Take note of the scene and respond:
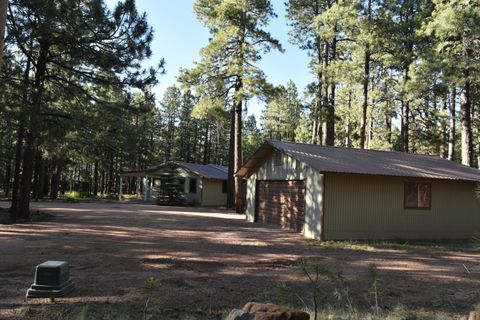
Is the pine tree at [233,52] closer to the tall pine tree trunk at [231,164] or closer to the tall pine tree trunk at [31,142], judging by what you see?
the tall pine tree trunk at [231,164]

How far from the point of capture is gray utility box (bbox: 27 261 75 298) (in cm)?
600

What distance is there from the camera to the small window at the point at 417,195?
15.4 metres

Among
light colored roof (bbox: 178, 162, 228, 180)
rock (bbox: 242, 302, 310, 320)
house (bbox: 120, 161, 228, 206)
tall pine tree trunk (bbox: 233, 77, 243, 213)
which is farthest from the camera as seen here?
house (bbox: 120, 161, 228, 206)

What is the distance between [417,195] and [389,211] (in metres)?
1.43

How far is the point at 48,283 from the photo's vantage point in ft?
20.0

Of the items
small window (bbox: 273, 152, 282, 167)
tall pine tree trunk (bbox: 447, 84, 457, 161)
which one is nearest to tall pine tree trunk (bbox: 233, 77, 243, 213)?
small window (bbox: 273, 152, 282, 167)

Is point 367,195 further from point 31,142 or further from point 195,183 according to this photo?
point 195,183

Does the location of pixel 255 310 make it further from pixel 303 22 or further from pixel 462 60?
pixel 303 22

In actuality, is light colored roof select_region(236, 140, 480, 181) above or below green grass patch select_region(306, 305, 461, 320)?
above

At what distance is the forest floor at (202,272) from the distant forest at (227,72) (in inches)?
171

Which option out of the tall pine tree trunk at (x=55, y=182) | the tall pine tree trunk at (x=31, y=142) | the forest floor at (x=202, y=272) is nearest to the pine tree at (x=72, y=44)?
the tall pine tree trunk at (x=31, y=142)

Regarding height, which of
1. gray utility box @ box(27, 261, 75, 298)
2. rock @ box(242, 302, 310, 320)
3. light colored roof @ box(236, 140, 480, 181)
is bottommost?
gray utility box @ box(27, 261, 75, 298)

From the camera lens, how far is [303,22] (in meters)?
26.8

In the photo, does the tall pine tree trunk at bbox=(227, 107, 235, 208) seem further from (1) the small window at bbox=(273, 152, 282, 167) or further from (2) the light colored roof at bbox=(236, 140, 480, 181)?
(1) the small window at bbox=(273, 152, 282, 167)
